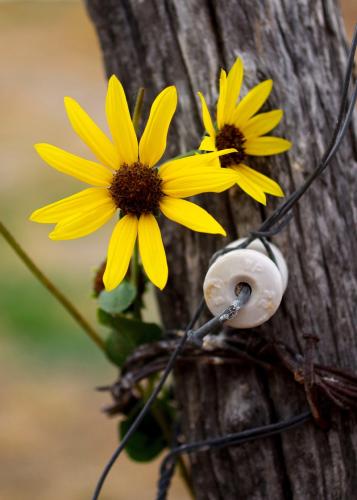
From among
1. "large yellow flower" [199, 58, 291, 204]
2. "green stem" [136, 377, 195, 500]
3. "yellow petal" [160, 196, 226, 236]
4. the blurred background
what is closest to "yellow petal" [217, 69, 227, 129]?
"large yellow flower" [199, 58, 291, 204]

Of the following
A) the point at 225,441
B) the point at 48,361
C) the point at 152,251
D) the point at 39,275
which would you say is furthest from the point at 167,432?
the point at 48,361

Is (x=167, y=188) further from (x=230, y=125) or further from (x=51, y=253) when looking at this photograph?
(x=51, y=253)

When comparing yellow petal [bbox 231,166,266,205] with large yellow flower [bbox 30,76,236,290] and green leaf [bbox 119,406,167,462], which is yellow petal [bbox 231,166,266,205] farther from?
green leaf [bbox 119,406,167,462]

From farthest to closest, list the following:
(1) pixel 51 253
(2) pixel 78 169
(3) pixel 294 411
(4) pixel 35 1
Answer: (4) pixel 35 1
(1) pixel 51 253
(3) pixel 294 411
(2) pixel 78 169

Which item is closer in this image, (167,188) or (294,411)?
(167,188)

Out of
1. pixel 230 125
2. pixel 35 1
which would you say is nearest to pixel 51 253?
pixel 230 125

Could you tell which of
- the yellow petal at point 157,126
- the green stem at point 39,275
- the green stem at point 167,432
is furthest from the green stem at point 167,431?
the yellow petal at point 157,126

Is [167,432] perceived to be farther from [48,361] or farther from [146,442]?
[48,361]

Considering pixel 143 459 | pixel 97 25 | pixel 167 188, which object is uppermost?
pixel 97 25
